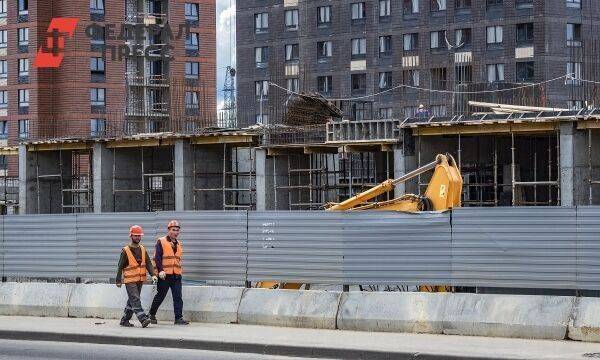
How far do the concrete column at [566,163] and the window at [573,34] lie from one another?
111 ft

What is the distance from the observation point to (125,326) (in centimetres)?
2258

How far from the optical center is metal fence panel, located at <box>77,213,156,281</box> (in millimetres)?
24219

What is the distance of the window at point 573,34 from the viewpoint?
8131 centimetres

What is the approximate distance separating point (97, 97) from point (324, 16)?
20983 millimetres

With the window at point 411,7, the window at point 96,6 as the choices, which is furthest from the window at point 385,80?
the window at point 96,6

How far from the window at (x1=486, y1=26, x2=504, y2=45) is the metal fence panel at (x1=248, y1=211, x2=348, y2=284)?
62559 millimetres

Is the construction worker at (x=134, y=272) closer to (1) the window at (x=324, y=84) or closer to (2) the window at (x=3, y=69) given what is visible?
(1) the window at (x=324, y=84)

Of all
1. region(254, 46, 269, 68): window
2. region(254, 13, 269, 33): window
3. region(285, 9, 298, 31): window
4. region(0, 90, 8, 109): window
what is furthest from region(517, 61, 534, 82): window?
region(0, 90, 8, 109): window

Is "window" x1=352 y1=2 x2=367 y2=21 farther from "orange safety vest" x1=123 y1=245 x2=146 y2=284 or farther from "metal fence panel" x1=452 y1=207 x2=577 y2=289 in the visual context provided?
"metal fence panel" x1=452 y1=207 x2=577 y2=289

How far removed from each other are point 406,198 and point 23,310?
1210 cm

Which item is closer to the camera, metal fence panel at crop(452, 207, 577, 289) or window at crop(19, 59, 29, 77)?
metal fence panel at crop(452, 207, 577, 289)

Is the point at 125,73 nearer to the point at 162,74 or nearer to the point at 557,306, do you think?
the point at 162,74

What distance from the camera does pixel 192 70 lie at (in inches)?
4144

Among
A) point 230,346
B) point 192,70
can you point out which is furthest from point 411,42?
point 230,346
